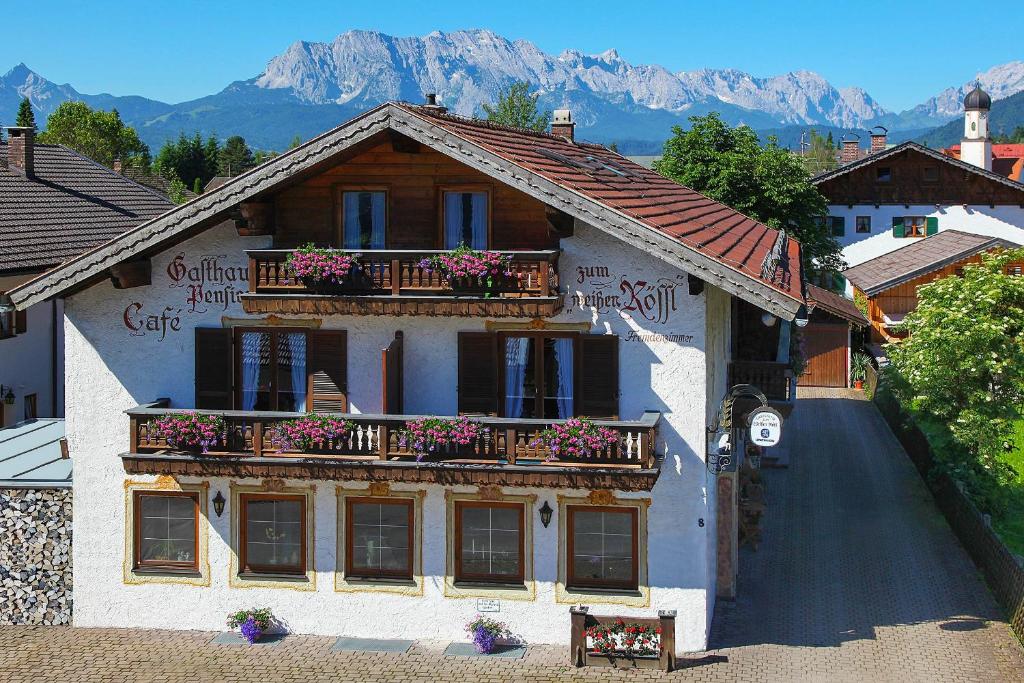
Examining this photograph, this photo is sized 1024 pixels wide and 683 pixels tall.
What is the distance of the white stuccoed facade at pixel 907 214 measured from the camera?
203ft

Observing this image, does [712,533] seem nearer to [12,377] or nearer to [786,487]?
[786,487]

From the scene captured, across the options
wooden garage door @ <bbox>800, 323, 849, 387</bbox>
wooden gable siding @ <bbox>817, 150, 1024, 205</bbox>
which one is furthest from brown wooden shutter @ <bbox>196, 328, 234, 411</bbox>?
wooden gable siding @ <bbox>817, 150, 1024, 205</bbox>

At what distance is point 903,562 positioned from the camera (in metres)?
24.0

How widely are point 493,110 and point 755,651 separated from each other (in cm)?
6088

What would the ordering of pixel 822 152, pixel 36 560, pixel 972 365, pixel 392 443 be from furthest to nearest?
pixel 822 152, pixel 972 365, pixel 36 560, pixel 392 443

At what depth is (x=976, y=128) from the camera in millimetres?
91375

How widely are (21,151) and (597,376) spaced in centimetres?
2136

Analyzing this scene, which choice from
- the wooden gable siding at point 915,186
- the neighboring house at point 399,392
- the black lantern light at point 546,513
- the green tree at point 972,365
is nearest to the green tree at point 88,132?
the wooden gable siding at point 915,186

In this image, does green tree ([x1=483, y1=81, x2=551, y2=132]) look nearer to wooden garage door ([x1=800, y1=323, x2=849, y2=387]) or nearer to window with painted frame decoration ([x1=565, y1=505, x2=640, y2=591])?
wooden garage door ([x1=800, y1=323, x2=849, y2=387])

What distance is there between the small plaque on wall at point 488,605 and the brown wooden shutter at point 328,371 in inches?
140

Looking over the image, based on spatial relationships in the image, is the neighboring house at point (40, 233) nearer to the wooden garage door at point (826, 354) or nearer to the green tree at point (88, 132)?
the wooden garage door at point (826, 354)

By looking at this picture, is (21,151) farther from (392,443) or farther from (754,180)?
(754,180)

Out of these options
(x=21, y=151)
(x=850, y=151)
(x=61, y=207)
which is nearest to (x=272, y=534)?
(x=61, y=207)

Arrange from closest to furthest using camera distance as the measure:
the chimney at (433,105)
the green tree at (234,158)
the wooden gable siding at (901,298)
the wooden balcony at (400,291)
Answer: the wooden balcony at (400,291) → the chimney at (433,105) → the wooden gable siding at (901,298) → the green tree at (234,158)
